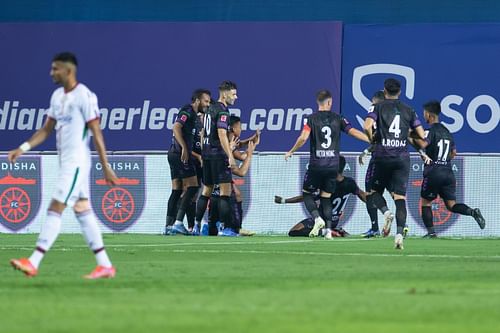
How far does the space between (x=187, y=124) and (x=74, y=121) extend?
10.7 m

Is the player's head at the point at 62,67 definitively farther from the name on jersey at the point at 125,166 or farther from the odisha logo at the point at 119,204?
the name on jersey at the point at 125,166

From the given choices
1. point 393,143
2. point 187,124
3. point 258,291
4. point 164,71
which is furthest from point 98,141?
point 164,71

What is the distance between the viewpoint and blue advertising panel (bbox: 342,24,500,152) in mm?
25594

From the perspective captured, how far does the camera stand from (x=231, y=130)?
2273 centimetres

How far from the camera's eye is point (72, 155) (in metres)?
11.9

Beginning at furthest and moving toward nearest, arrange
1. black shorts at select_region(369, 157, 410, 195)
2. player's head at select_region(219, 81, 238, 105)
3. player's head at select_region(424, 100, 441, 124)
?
player's head at select_region(424, 100, 441, 124) → player's head at select_region(219, 81, 238, 105) → black shorts at select_region(369, 157, 410, 195)

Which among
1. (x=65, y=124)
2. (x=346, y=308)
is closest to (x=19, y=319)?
(x=346, y=308)

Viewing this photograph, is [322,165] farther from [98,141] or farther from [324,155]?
[98,141]

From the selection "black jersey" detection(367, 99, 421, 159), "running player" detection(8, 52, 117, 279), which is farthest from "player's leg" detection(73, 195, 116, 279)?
"black jersey" detection(367, 99, 421, 159)

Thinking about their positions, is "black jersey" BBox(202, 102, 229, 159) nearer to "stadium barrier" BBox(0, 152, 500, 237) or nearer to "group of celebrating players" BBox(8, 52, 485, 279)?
"group of celebrating players" BBox(8, 52, 485, 279)

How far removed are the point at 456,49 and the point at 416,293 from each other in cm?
1581

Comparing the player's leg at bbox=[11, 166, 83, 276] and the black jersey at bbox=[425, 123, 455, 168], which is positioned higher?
the black jersey at bbox=[425, 123, 455, 168]

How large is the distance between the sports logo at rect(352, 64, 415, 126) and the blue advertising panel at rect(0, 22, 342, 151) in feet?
1.51

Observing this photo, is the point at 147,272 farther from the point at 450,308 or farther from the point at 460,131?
the point at 460,131
